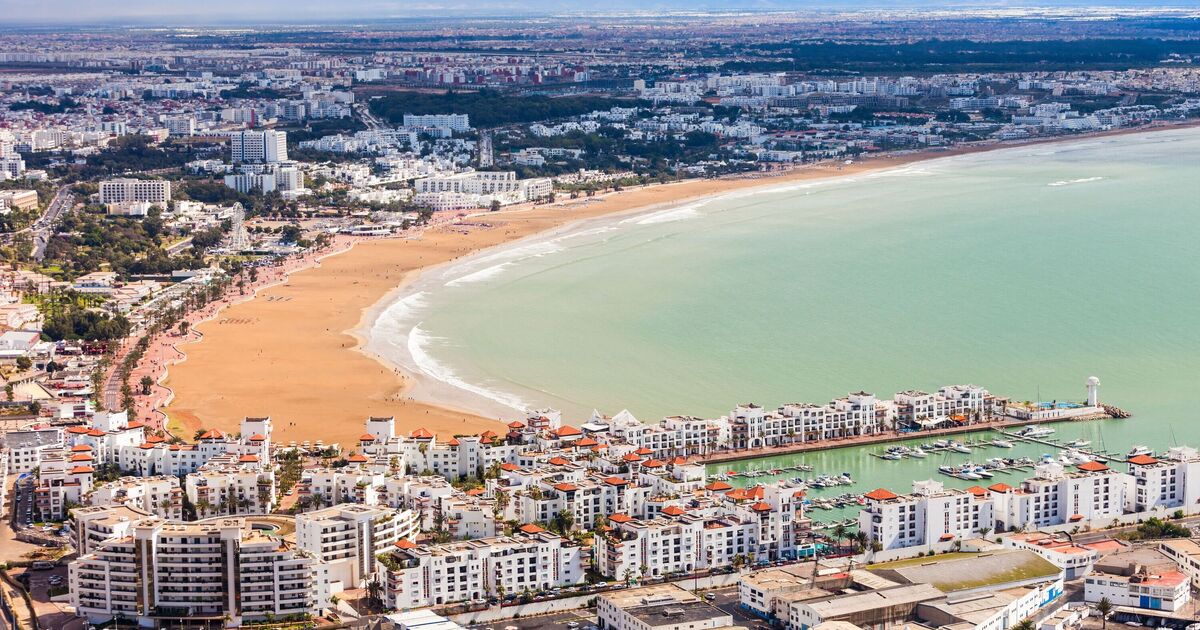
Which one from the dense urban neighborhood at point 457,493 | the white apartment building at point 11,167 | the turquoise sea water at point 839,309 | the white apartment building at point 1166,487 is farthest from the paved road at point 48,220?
the white apartment building at point 1166,487

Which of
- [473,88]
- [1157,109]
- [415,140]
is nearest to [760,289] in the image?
[415,140]

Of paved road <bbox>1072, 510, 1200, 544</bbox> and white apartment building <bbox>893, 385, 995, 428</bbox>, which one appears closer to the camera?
paved road <bbox>1072, 510, 1200, 544</bbox>

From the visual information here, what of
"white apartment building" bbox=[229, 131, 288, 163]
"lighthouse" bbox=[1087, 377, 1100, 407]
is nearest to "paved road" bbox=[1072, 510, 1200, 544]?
"lighthouse" bbox=[1087, 377, 1100, 407]

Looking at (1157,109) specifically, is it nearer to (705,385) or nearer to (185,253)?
(185,253)

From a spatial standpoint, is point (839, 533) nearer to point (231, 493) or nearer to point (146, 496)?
point (231, 493)

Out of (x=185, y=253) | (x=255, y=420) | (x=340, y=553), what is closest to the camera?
(x=340, y=553)

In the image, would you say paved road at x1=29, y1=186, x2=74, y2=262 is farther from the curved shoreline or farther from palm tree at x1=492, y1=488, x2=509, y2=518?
palm tree at x1=492, y1=488, x2=509, y2=518
